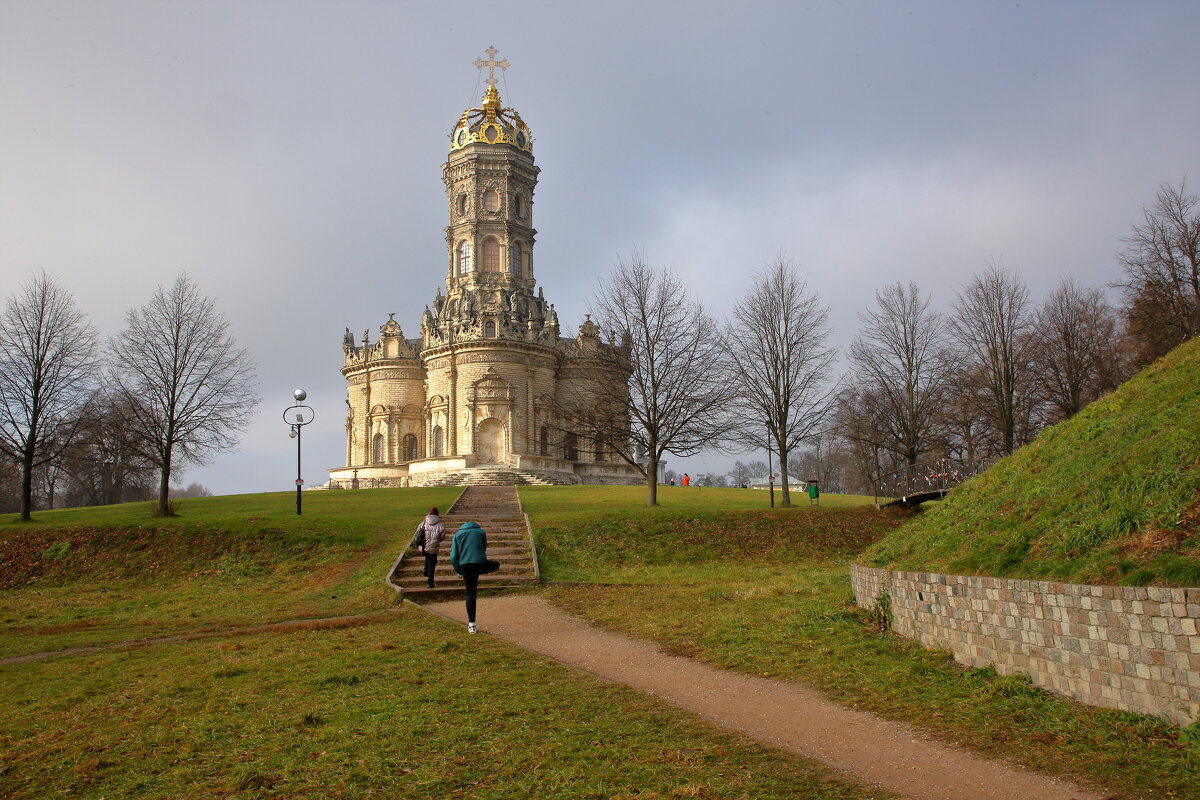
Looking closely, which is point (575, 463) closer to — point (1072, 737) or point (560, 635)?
point (560, 635)

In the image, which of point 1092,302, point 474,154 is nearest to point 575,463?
point 474,154

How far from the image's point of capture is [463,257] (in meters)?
62.1

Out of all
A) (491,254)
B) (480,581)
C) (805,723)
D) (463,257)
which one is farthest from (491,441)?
(805,723)

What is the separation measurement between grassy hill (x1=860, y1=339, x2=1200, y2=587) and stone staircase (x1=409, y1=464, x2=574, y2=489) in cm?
3840

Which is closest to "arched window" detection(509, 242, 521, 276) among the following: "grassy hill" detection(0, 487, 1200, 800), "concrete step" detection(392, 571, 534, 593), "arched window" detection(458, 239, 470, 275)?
"arched window" detection(458, 239, 470, 275)

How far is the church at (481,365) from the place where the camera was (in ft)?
179

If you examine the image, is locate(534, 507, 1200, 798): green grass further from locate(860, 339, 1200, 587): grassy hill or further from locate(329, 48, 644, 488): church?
locate(329, 48, 644, 488): church

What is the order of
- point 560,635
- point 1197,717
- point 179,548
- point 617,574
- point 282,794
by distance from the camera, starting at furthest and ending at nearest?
point 179,548 → point 617,574 → point 560,635 → point 1197,717 → point 282,794

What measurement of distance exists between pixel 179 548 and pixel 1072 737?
2328 centimetres

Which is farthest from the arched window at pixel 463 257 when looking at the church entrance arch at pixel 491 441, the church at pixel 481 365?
the church entrance arch at pixel 491 441

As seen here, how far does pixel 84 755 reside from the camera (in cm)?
668

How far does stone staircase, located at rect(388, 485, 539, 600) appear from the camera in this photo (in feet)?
56.4

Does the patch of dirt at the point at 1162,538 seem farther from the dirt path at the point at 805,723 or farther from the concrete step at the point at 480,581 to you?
the concrete step at the point at 480,581

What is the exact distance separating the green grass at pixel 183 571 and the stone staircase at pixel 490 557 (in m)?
0.64
